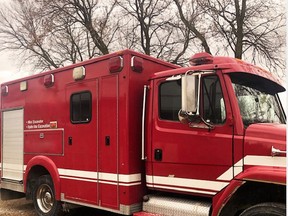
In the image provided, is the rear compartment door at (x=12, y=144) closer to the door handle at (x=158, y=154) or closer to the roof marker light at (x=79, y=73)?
the roof marker light at (x=79, y=73)

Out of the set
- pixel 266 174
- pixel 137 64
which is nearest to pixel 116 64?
pixel 137 64

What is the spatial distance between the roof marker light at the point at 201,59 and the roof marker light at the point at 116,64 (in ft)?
3.44

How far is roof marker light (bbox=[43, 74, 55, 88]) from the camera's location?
22.1 feet

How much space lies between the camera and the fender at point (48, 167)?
6.47 m

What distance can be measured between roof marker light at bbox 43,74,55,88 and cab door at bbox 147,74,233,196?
2.36 m

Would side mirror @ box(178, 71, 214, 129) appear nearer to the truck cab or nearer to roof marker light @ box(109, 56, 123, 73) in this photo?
the truck cab

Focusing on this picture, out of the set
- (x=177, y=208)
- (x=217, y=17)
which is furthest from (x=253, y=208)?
(x=217, y=17)

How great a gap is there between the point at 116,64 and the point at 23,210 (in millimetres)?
4728

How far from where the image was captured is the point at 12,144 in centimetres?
775

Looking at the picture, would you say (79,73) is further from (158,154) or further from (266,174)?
(266,174)

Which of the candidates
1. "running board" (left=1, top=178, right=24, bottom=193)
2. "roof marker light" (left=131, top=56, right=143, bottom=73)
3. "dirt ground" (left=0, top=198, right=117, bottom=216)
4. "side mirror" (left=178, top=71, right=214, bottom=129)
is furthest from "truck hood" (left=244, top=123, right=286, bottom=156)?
"running board" (left=1, top=178, right=24, bottom=193)

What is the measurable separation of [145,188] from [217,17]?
1295 centimetres

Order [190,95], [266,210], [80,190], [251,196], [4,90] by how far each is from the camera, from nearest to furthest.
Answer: [266,210]
[251,196]
[190,95]
[80,190]
[4,90]

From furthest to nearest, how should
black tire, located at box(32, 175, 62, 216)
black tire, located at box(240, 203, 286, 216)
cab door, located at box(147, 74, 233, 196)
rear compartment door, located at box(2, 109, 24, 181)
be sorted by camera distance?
rear compartment door, located at box(2, 109, 24, 181) → black tire, located at box(32, 175, 62, 216) → cab door, located at box(147, 74, 233, 196) → black tire, located at box(240, 203, 286, 216)
